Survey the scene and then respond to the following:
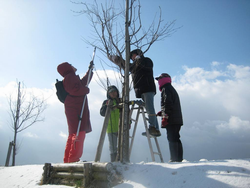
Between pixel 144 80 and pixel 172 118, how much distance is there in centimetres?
104

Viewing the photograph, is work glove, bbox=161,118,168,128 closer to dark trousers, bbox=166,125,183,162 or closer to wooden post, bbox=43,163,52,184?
dark trousers, bbox=166,125,183,162

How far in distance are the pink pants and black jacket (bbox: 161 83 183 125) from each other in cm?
206

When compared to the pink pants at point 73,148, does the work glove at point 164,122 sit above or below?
above

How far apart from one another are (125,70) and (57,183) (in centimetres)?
261

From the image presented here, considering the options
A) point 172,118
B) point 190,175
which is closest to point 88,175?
point 190,175

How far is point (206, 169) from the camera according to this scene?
248cm

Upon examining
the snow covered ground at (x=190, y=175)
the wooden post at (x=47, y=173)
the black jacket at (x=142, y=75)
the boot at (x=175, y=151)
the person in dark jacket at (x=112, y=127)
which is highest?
the black jacket at (x=142, y=75)

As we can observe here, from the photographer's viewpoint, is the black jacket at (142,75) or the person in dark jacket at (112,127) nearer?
the black jacket at (142,75)

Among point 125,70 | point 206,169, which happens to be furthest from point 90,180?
point 125,70

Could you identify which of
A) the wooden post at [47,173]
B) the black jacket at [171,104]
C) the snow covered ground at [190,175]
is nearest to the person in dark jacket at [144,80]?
the black jacket at [171,104]

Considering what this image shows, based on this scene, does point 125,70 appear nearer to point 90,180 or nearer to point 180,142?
point 180,142

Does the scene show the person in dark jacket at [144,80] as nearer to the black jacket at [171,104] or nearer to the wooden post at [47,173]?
the black jacket at [171,104]

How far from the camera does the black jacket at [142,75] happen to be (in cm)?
417

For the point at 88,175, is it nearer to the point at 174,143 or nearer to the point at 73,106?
the point at 174,143
